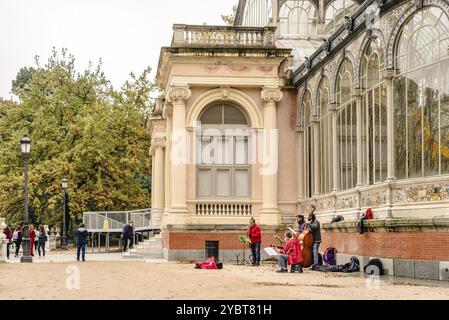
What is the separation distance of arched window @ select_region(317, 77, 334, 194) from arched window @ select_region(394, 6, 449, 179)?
22.7 feet

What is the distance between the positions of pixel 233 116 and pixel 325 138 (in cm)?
446

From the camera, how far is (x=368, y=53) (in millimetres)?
25391

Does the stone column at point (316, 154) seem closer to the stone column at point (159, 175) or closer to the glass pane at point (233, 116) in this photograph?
the glass pane at point (233, 116)

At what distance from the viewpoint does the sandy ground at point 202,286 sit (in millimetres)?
15875

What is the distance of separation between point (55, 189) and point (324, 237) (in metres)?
24.5

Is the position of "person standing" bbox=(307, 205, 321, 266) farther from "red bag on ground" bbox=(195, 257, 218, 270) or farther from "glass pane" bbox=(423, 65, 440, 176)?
"glass pane" bbox=(423, 65, 440, 176)

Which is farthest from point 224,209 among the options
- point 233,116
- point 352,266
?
point 352,266

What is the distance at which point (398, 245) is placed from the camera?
21375 millimetres

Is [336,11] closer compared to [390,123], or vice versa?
[390,123]

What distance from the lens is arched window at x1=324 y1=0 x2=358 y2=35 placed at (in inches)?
1476

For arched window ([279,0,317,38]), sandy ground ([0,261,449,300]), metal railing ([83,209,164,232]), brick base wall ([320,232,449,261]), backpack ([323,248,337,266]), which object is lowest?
sandy ground ([0,261,449,300])

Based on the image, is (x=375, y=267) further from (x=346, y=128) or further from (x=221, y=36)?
(x=221, y=36)

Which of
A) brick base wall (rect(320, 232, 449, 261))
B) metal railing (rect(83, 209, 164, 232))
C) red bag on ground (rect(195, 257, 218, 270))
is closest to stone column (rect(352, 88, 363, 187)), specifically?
brick base wall (rect(320, 232, 449, 261))

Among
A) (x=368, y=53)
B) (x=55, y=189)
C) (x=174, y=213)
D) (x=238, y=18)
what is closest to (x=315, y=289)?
(x=368, y=53)
